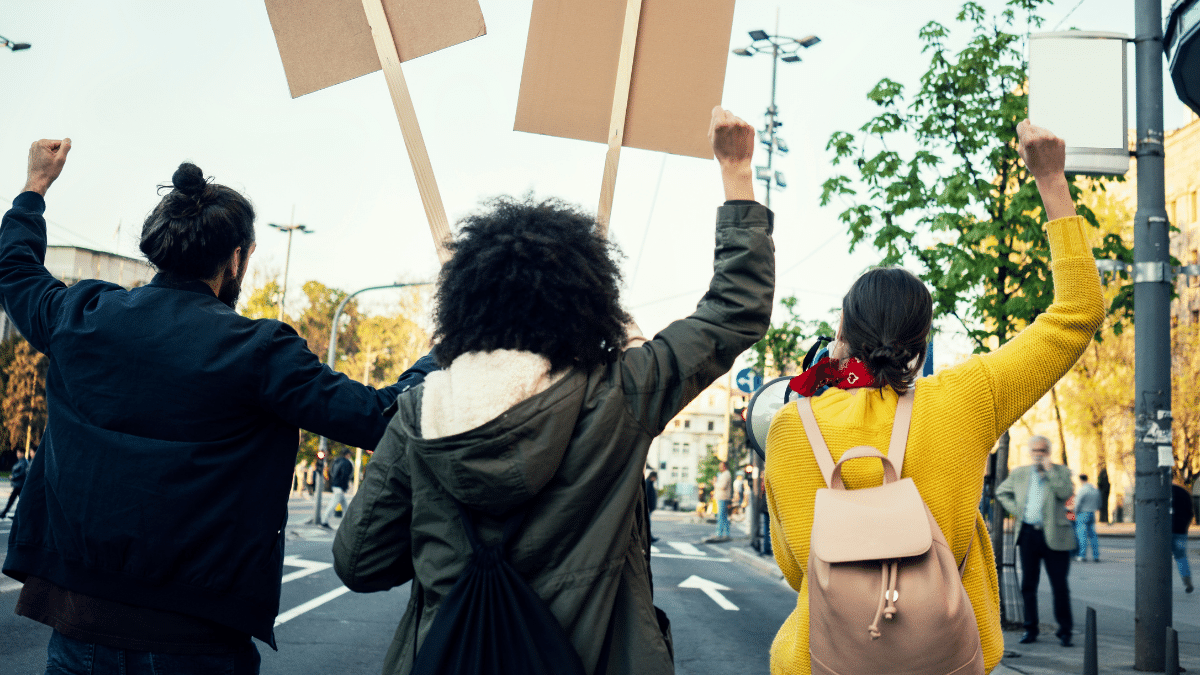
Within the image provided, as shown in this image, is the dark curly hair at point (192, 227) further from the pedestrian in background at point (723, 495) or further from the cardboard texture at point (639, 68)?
the pedestrian in background at point (723, 495)

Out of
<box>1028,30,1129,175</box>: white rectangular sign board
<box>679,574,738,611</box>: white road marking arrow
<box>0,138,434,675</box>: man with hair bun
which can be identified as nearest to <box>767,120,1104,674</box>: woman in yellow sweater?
<box>0,138,434,675</box>: man with hair bun

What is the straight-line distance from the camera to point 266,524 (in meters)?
2.18

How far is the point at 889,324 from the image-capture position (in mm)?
2236

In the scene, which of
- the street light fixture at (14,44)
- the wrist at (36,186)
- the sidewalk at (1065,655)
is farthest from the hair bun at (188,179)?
the street light fixture at (14,44)

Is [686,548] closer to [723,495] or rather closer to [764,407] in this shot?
[723,495]

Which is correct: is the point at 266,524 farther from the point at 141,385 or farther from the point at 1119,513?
the point at 1119,513

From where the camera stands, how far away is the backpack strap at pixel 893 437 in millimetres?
2100

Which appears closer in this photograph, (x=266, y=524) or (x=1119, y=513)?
(x=266, y=524)

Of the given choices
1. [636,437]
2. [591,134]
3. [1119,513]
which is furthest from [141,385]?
[1119,513]

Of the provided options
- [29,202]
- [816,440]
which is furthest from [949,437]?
[29,202]

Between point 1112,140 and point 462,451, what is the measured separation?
695cm

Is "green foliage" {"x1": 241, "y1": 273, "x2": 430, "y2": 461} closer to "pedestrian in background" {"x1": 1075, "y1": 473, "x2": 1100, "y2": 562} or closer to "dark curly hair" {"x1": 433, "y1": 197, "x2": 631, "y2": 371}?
"pedestrian in background" {"x1": 1075, "y1": 473, "x2": 1100, "y2": 562}

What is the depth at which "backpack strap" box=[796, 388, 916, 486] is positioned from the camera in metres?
2.10

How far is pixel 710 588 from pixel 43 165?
37.8 feet
